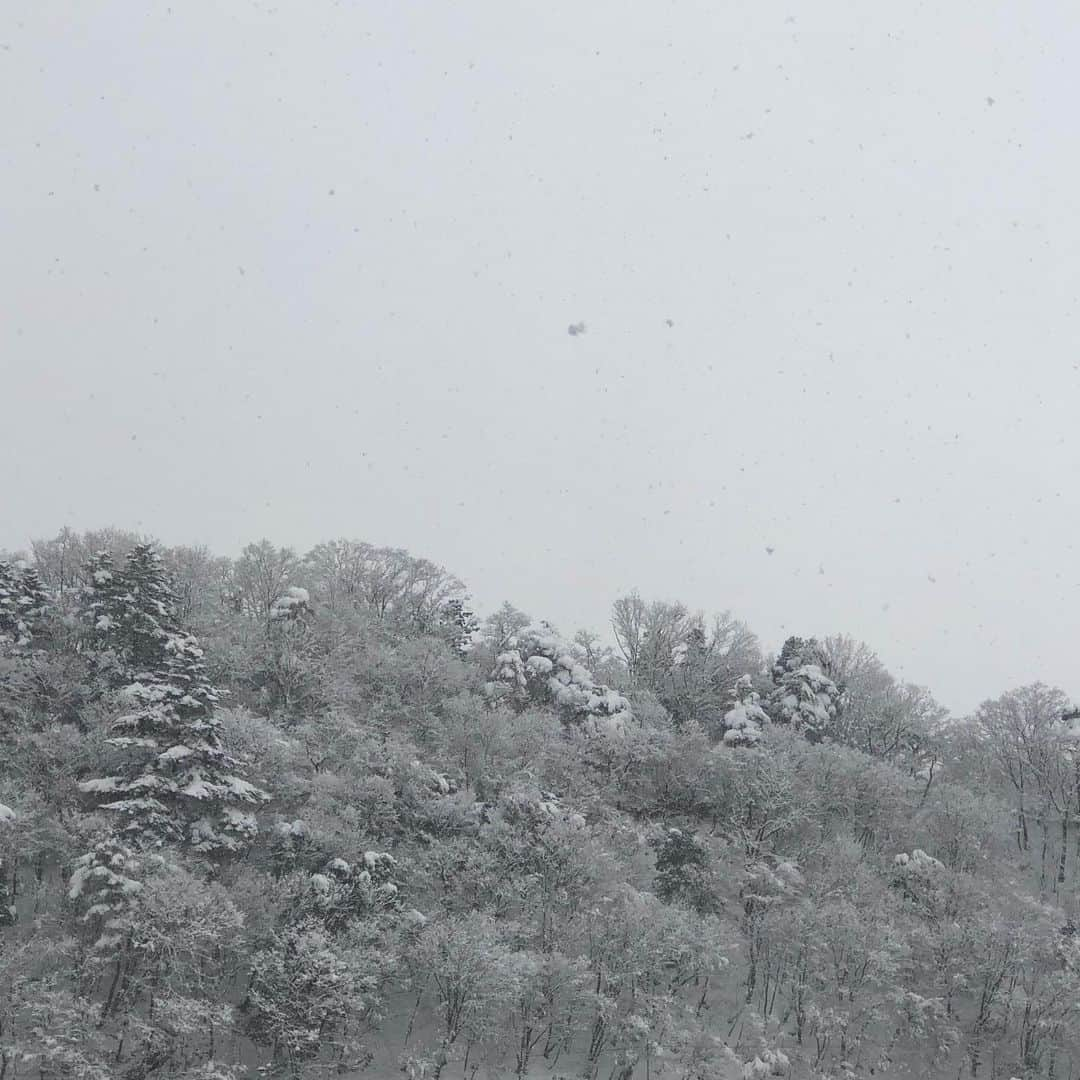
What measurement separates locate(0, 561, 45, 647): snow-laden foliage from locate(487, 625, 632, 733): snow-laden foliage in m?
23.3

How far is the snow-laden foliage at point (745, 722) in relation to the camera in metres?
47.6

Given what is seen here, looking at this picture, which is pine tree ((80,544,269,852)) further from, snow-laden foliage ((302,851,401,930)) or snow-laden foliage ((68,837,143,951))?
snow-laden foliage ((302,851,401,930))

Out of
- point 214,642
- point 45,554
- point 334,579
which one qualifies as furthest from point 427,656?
point 45,554

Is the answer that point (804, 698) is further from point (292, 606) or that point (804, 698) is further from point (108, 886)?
point (108, 886)

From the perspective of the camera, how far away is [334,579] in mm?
61938

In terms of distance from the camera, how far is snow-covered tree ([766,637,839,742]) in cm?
5419

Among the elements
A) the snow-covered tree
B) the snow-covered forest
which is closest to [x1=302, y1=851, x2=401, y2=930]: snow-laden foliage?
the snow-covered forest

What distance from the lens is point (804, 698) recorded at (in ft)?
181

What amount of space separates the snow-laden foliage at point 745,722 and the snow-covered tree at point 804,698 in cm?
226

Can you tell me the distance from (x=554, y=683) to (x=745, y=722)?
11.5 m

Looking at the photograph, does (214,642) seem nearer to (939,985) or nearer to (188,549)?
(188,549)

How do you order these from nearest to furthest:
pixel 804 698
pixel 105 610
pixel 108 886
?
pixel 108 886, pixel 105 610, pixel 804 698

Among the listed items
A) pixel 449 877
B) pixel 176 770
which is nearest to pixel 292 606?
pixel 176 770

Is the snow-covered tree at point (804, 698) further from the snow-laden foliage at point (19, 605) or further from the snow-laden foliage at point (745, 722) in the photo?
the snow-laden foliage at point (19, 605)
